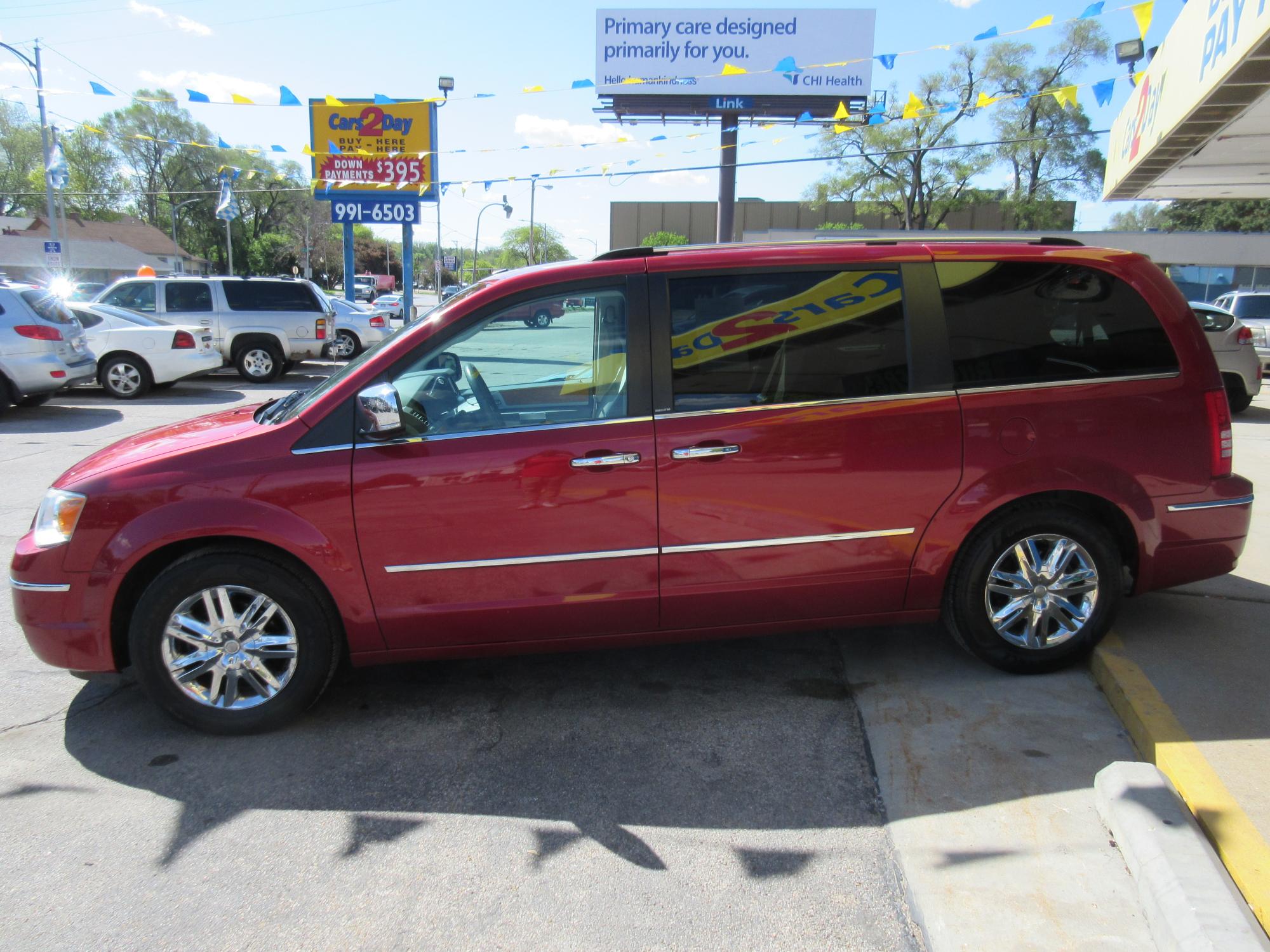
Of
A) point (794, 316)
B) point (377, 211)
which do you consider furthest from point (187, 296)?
point (794, 316)

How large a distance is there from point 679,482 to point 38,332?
11.0m

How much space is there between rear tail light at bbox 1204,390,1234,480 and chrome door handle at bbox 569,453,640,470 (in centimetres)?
254

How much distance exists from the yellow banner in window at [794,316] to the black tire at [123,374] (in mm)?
Result: 12735

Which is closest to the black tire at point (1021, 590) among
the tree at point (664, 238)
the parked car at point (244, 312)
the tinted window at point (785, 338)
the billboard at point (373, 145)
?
the tinted window at point (785, 338)

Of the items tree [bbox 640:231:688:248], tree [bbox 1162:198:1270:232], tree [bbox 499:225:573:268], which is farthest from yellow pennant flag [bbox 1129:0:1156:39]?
tree [bbox 499:225:573:268]

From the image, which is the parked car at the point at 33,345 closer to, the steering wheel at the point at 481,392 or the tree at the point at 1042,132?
the steering wheel at the point at 481,392

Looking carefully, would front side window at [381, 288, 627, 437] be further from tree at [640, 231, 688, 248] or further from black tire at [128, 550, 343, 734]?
tree at [640, 231, 688, 248]

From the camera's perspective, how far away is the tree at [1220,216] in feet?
194

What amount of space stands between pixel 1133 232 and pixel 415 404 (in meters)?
45.3

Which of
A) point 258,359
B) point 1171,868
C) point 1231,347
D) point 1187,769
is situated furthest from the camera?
point 258,359

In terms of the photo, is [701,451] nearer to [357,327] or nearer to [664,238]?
[357,327]

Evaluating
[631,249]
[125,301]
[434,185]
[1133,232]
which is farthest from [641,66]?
[631,249]

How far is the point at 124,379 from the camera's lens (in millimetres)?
13523

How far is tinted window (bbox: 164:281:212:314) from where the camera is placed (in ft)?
51.5
